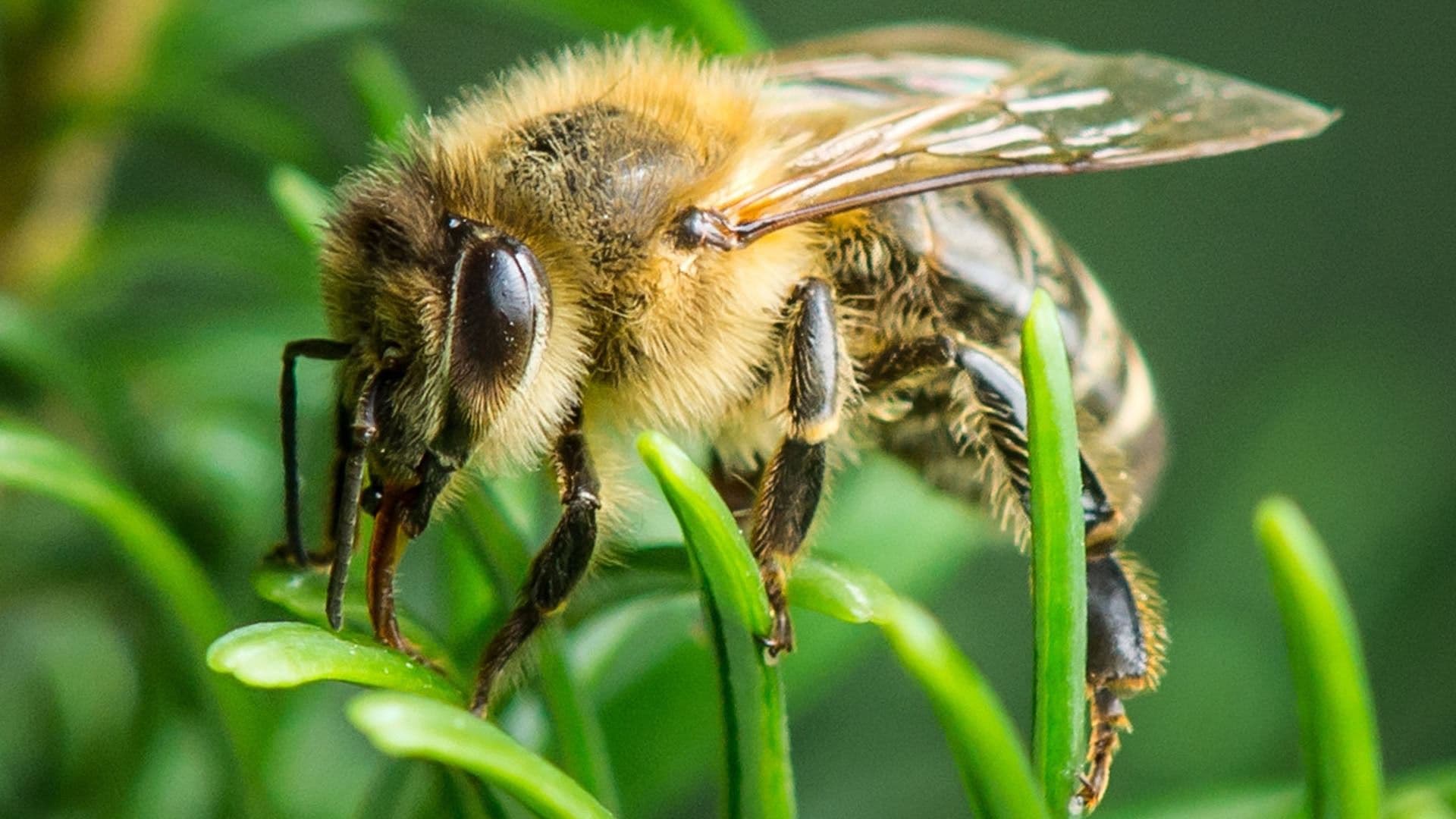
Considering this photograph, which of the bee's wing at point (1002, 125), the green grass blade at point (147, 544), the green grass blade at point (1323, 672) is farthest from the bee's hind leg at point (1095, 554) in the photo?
the green grass blade at point (147, 544)

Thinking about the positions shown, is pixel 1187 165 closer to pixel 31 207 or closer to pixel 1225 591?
pixel 1225 591

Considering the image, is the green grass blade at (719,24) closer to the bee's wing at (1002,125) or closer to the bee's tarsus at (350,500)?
the bee's wing at (1002,125)

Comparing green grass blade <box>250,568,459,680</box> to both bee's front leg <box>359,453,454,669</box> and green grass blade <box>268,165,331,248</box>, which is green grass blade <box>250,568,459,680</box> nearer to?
bee's front leg <box>359,453,454,669</box>

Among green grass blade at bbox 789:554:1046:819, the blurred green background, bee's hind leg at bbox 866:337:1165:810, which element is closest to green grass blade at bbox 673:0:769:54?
the blurred green background

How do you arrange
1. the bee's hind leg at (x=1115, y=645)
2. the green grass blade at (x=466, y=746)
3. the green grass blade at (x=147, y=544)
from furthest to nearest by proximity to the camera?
the bee's hind leg at (x=1115, y=645), the green grass blade at (x=147, y=544), the green grass blade at (x=466, y=746)

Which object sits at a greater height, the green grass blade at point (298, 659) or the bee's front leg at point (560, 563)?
the green grass blade at point (298, 659)

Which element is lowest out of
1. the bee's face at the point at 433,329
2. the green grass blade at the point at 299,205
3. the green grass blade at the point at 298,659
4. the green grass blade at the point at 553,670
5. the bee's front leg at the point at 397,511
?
the green grass blade at the point at 553,670

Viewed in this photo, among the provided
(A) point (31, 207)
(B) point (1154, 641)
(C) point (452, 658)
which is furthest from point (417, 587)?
(B) point (1154, 641)
